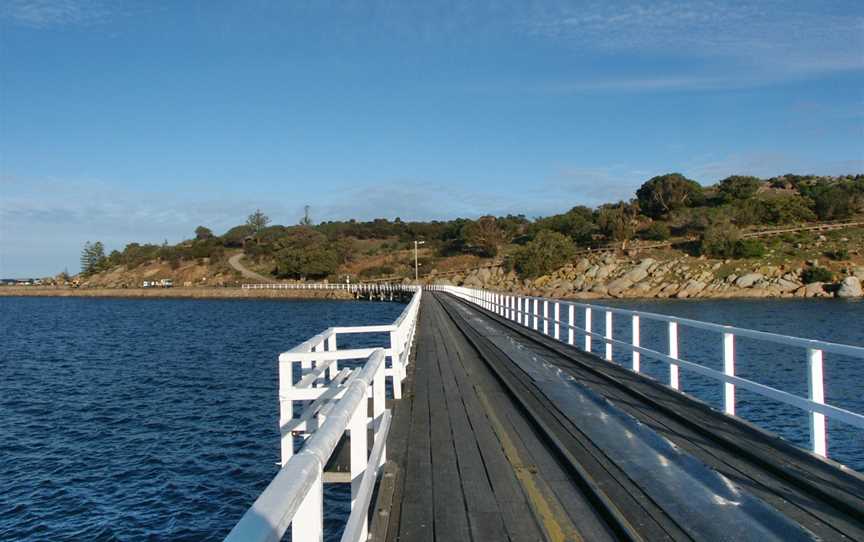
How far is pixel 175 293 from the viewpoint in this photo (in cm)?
13525

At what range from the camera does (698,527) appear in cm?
564

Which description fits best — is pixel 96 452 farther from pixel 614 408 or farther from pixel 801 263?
pixel 801 263

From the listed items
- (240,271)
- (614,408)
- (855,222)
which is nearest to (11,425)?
(614,408)

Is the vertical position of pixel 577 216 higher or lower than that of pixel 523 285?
higher

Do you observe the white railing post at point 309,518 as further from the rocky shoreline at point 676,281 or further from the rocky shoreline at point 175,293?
the rocky shoreline at point 175,293

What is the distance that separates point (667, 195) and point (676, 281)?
4810cm

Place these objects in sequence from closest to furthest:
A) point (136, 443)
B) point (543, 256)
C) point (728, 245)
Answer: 1. point (136, 443)
2. point (728, 245)
3. point (543, 256)

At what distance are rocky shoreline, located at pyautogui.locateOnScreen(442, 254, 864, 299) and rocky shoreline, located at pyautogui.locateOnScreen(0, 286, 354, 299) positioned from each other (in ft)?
94.0

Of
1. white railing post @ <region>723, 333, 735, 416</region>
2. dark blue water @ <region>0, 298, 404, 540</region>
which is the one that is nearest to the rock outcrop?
dark blue water @ <region>0, 298, 404, 540</region>

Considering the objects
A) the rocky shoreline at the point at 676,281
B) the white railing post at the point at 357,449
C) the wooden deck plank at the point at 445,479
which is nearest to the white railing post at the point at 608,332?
the wooden deck plank at the point at 445,479

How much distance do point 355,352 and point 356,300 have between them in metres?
103

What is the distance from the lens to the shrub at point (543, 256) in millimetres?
104375

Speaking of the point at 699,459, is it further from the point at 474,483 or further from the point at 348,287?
the point at 348,287

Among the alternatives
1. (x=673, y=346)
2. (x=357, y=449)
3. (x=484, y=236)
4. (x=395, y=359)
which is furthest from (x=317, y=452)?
(x=484, y=236)
